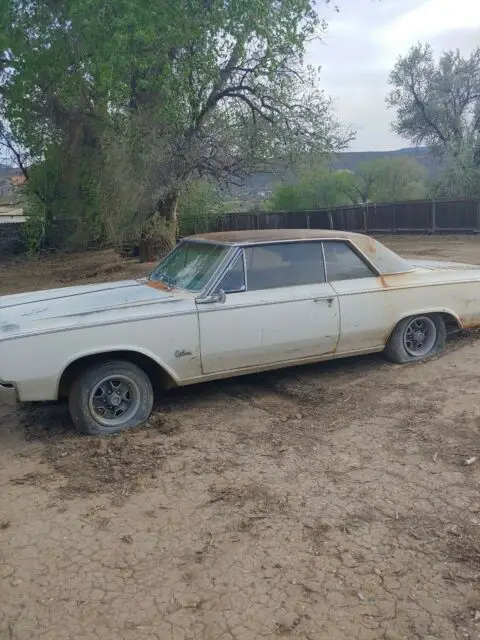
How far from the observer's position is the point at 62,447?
447cm

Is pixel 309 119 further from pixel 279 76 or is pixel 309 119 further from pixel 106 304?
pixel 106 304

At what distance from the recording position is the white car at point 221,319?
4.50 metres

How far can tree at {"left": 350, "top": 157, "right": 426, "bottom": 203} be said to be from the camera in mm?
39625

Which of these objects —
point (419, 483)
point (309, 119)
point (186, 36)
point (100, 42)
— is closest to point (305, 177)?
point (309, 119)

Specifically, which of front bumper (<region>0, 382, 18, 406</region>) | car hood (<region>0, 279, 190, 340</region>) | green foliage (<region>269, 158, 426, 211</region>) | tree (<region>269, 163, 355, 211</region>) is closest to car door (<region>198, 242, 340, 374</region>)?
car hood (<region>0, 279, 190, 340</region>)

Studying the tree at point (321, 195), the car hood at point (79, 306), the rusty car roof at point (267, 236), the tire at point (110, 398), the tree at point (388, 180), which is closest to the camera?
the car hood at point (79, 306)

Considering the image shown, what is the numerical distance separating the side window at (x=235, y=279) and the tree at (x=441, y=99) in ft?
88.2

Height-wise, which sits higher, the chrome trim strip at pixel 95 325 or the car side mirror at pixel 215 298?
the car side mirror at pixel 215 298

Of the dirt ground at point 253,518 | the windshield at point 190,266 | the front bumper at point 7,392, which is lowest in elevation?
the dirt ground at point 253,518

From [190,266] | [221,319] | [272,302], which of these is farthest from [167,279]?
[272,302]

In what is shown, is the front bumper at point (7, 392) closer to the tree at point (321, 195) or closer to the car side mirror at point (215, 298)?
the car side mirror at point (215, 298)

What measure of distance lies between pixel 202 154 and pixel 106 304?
10.3m

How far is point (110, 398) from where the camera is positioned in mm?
4715

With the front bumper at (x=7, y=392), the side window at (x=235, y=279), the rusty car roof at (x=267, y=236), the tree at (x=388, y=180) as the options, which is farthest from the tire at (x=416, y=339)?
the tree at (x=388, y=180)
